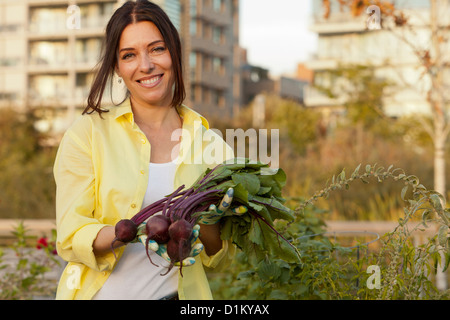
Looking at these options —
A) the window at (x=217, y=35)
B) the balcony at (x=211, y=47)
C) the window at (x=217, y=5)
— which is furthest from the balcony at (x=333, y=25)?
the window at (x=217, y=5)

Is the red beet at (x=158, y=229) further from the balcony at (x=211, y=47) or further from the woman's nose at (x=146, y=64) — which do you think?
the balcony at (x=211, y=47)

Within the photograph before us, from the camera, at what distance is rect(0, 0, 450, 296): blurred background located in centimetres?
1184

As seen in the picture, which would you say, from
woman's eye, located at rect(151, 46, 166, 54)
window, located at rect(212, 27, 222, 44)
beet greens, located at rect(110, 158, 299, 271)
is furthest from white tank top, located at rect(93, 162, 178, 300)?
window, located at rect(212, 27, 222, 44)

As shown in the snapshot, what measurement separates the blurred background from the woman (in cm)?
528

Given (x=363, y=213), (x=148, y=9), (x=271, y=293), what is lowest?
(x=363, y=213)

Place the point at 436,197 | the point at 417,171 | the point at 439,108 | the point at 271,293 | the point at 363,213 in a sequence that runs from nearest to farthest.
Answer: the point at 436,197
the point at 271,293
the point at 439,108
the point at 363,213
the point at 417,171

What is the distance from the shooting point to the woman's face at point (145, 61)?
7.10 ft

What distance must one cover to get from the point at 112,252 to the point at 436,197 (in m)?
1.11

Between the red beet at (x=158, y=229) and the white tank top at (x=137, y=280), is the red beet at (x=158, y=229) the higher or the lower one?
the higher one

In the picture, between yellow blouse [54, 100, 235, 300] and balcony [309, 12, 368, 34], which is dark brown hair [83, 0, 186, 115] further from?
Result: balcony [309, 12, 368, 34]

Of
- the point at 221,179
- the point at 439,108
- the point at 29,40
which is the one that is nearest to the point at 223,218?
the point at 221,179

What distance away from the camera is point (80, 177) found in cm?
202

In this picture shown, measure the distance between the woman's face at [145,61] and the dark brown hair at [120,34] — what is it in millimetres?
17
